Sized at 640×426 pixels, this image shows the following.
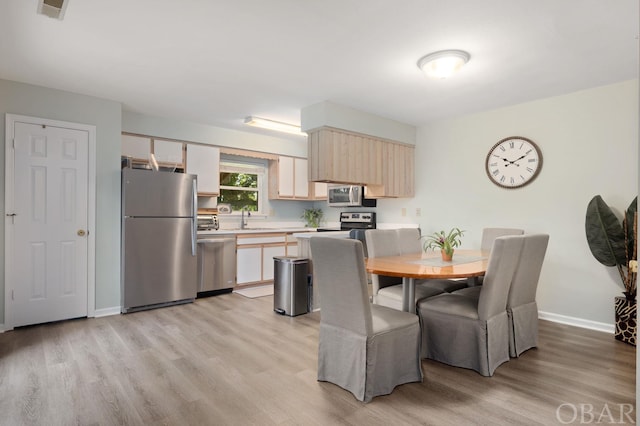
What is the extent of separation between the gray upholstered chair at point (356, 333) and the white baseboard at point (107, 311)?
2722mm

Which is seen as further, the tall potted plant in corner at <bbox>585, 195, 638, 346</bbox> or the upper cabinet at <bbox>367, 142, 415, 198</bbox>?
the upper cabinet at <bbox>367, 142, 415, 198</bbox>

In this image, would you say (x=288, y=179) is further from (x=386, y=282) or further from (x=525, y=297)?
(x=525, y=297)

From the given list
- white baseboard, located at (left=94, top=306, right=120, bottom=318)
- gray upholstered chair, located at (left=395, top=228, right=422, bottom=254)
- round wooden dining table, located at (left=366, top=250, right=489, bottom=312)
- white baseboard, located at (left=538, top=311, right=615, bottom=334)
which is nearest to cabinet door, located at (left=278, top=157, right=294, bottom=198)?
gray upholstered chair, located at (left=395, top=228, right=422, bottom=254)

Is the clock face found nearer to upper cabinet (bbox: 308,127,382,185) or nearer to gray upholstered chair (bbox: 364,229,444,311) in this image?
upper cabinet (bbox: 308,127,382,185)

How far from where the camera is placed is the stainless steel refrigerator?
12.9ft

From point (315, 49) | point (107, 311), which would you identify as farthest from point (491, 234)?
point (107, 311)

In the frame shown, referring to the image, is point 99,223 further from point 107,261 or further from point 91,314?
point 91,314

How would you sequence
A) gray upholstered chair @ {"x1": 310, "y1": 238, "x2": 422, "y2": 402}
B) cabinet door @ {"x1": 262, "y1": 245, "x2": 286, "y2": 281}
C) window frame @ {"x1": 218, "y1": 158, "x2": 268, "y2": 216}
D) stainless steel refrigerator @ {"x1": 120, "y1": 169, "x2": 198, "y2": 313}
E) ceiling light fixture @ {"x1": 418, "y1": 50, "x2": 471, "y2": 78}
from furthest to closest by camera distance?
window frame @ {"x1": 218, "y1": 158, "x2": 268, "y2": 216} → cabinet door @ {"x1": 262, "y1": 245, "x2": 286, "y2": 281} → stainless steel refrigerator @ {"x1": 120, "y1": 169, "x2": 198, "y2": 313} → ceiling light fixture @ {"x1": 418, "y1": 50, "x2": 471, "y2": 78} → gray upholstered chair @ {"x1": 310, "y1": 238, "x2": 422, "y2": 402}

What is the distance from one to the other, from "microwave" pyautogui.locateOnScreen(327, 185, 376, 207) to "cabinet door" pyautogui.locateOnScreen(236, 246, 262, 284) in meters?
1.45

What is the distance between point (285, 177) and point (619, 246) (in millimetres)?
4417

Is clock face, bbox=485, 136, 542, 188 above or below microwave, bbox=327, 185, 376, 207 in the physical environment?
above

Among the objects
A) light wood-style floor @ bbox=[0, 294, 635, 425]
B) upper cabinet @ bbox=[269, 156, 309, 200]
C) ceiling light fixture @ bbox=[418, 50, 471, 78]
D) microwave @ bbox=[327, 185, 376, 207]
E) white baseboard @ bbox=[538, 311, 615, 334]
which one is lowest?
light wood-style floor @ bbox=[0, 294, 635, 425]

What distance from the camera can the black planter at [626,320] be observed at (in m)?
3.01

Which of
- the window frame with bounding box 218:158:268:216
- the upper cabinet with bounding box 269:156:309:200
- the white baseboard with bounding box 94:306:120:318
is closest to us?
the white baseboard with bounding box 94:306:120:318
